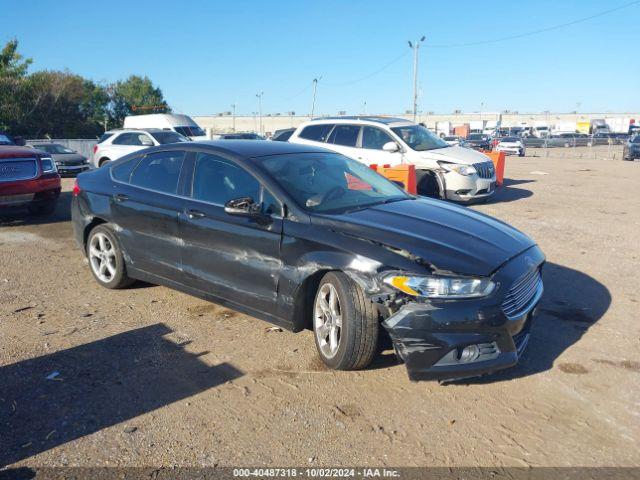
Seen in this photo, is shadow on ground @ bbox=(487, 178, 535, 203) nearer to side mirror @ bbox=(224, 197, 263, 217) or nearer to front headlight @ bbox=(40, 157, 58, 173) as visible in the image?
front headlight @ bbox=(40, 157, 58, 173)

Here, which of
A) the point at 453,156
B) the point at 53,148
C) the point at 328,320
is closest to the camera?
the point at 328,320

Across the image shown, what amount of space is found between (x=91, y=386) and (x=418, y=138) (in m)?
9.43

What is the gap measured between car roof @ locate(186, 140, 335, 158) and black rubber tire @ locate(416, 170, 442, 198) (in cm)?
627

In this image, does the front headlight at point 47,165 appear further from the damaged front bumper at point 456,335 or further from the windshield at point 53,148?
the windshield at point 53,148

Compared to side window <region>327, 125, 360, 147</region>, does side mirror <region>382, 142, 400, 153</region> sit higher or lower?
lower

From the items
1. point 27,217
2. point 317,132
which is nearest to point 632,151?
point 317,132

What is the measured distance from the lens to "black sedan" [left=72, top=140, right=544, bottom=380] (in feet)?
11.7

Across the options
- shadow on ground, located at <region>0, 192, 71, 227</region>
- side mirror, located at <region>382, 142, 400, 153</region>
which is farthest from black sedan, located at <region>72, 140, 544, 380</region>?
side mirror, located at <region>382, 142, 400, 153</region>

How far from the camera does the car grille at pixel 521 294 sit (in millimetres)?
3695

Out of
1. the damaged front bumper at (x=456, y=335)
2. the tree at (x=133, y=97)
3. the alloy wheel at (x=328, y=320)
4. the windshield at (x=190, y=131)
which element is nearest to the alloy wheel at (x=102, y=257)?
the alloy wheel at (x=328, y=320)

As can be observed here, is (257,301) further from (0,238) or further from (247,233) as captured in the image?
(0,238)

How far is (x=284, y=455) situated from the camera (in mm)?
3045

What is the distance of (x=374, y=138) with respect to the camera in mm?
11742

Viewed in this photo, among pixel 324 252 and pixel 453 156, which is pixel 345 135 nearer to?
pixel 453 156
